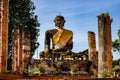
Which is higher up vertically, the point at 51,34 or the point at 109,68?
the point at 51,34

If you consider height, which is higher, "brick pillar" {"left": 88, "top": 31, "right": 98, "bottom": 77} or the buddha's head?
the buddha's head

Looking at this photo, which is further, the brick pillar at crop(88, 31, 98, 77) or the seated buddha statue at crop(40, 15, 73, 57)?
the seated buddha statue at crop(40, 15, 73, 57)

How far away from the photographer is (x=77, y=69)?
1895cm

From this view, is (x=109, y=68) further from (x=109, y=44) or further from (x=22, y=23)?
(x=22, y=23)

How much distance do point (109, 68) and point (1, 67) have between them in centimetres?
386

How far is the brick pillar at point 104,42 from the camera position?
14.3 m

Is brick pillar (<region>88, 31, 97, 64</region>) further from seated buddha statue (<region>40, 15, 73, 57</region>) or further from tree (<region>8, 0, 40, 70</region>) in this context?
tree (<region>8, 0, 40, 70</region>)

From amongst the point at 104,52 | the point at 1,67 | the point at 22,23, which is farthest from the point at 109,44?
the point at 22,23

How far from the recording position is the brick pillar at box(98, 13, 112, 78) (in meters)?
14.3

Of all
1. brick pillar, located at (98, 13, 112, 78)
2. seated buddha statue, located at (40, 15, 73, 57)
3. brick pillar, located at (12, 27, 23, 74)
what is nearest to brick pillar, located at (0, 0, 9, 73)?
brick pillar, located at (98, 13, 112, 78)

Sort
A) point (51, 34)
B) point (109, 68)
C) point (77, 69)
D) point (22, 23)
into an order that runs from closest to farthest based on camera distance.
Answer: point (109, 68) → point (77, 69) → point (51, 34) → point (22, 23)

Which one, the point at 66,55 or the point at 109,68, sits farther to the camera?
the point at 66,55

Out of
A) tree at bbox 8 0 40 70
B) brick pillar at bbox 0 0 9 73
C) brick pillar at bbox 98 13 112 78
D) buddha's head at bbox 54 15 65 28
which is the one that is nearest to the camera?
brick pillar at bbox 98 13 112 78

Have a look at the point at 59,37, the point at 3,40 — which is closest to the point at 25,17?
the point at 59,37
